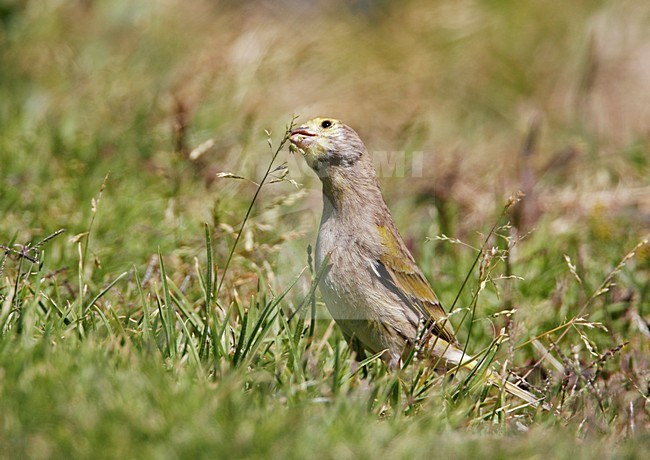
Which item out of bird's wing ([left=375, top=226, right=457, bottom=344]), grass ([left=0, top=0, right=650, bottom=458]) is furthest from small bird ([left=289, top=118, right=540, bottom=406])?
grass ([left=0, top=0, right=650, bottom=458])

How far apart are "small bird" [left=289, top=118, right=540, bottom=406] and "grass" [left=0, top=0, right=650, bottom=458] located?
15 centimetres

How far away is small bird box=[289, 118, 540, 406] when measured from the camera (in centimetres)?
395

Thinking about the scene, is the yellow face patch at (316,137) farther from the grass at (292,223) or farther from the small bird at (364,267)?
the grass at (292,223)

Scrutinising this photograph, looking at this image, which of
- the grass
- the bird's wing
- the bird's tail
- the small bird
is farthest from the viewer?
the bird's wing

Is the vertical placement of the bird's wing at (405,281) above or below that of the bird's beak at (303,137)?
below

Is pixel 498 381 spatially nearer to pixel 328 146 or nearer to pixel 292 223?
pixel 328 146

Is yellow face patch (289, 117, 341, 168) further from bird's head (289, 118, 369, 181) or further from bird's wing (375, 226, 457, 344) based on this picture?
bird's wing (375, 226, 457, 344)

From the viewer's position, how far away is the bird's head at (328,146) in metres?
4.15

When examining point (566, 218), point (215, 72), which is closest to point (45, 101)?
point (215, 72)

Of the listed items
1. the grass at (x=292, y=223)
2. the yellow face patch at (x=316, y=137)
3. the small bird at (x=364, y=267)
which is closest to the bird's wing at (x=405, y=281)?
the small bird at (x=364, y=267)

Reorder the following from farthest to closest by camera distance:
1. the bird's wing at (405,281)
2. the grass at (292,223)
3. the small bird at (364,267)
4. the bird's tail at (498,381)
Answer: the bird's wing at (405,281) → the small bird at (364,267) → the bird's tail at (498,381) → the grass at (292,223)

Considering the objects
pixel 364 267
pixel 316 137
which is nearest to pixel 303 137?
pixel 316 137

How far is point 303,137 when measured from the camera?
4.13m

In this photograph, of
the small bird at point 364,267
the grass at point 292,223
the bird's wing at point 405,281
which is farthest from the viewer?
the bird's wing at point 405,281
